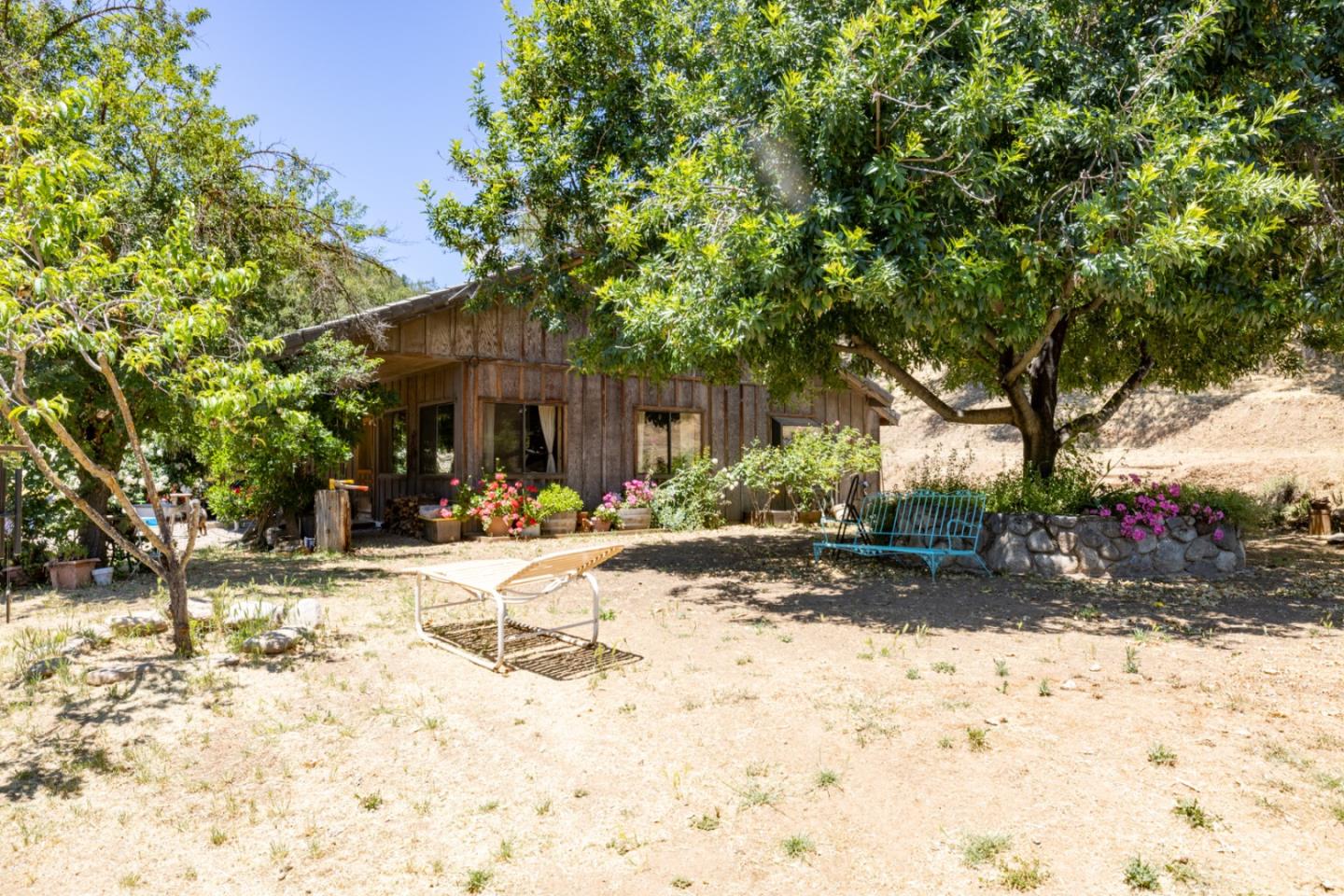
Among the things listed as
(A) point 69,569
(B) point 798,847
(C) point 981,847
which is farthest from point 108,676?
(C) point 981,847

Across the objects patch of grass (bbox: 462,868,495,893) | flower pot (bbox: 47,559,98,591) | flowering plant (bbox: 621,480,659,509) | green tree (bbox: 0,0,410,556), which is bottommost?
patch of grass (bbox: 462,868,495,893)

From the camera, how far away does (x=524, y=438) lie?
1377 cm

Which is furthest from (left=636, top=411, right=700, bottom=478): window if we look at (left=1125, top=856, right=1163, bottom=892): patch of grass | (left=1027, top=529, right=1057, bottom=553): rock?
(left=1125, top=856, right=1163, bottom=892): patch of grass

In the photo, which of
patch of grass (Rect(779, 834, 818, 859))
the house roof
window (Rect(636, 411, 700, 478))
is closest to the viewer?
patch of grass (Rect(779, 834, 818, 859))

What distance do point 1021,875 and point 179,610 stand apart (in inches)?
211

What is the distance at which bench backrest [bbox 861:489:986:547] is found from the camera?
9.12 metres

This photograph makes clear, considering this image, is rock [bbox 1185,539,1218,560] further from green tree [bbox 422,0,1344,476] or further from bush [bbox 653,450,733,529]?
bush [bbox 653,450,733,529]

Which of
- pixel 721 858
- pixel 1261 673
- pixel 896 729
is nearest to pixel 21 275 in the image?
pixel 721 858

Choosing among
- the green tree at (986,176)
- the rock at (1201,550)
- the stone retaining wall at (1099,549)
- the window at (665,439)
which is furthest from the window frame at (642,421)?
the rock at (1201,550)

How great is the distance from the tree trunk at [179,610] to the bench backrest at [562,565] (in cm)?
221

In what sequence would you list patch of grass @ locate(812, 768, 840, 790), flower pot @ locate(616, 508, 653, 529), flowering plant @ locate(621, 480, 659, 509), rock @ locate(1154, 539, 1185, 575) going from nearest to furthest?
1. patch of grass @ locate(812, 768, 840, 790)
2. rock @ locate(1154, 539, 1185, 575)
3. flower pot @ locate(616, 508, 653, 529)
4. flowering plant @ locate(621, 480, 659, 509)

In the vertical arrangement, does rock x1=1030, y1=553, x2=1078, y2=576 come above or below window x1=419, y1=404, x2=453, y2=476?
below

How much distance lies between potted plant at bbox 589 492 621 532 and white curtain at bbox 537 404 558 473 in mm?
1133

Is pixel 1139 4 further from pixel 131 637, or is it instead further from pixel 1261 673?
pixel 131 637
